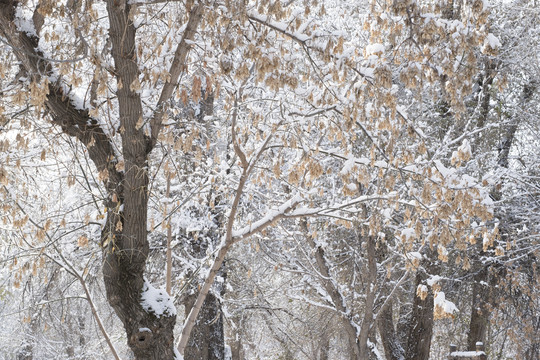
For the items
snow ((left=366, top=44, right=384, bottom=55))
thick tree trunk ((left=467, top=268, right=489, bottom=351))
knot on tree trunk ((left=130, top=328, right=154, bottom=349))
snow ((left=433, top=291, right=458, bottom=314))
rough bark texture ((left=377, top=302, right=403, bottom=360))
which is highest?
snow ((left=366, top=44, right=384, bottom=55))

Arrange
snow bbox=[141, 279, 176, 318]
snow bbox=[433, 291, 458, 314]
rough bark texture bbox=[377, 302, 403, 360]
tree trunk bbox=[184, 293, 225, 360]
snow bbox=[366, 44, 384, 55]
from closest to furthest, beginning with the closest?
snow bbox=[366, 44, 384, 55], snow bbox=[433, 291, 458, 314], snow bbox=[141, 279, 176, 318], rough bark texture bbox=[377, 302, 403, 360], tree trunk bbox=[184, 293, 225, 360]

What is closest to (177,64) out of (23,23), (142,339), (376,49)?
(23,23)

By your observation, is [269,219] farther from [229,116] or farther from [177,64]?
[177,64]

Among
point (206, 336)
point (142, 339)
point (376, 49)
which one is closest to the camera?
point (376, 49)

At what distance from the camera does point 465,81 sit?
4250mm

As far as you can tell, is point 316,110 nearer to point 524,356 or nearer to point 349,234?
point 349,234

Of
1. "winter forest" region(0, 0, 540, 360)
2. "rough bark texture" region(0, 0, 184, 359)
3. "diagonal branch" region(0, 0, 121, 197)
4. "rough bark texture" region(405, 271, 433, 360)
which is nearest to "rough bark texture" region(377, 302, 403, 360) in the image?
"rough bark texture" region(405, 271, 433, 360)

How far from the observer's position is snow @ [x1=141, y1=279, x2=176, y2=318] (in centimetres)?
496

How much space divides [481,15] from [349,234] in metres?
6.82

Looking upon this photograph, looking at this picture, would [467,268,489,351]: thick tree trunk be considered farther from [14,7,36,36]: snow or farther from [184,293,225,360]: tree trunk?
[14,7,36,36]: snow

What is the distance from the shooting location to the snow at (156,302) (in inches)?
195

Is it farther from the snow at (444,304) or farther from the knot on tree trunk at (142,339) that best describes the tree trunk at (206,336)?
the snow at (444,304)

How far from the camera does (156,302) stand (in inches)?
199

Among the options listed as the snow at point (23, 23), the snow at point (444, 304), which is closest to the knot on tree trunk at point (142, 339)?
the snow at point (444, 304)
